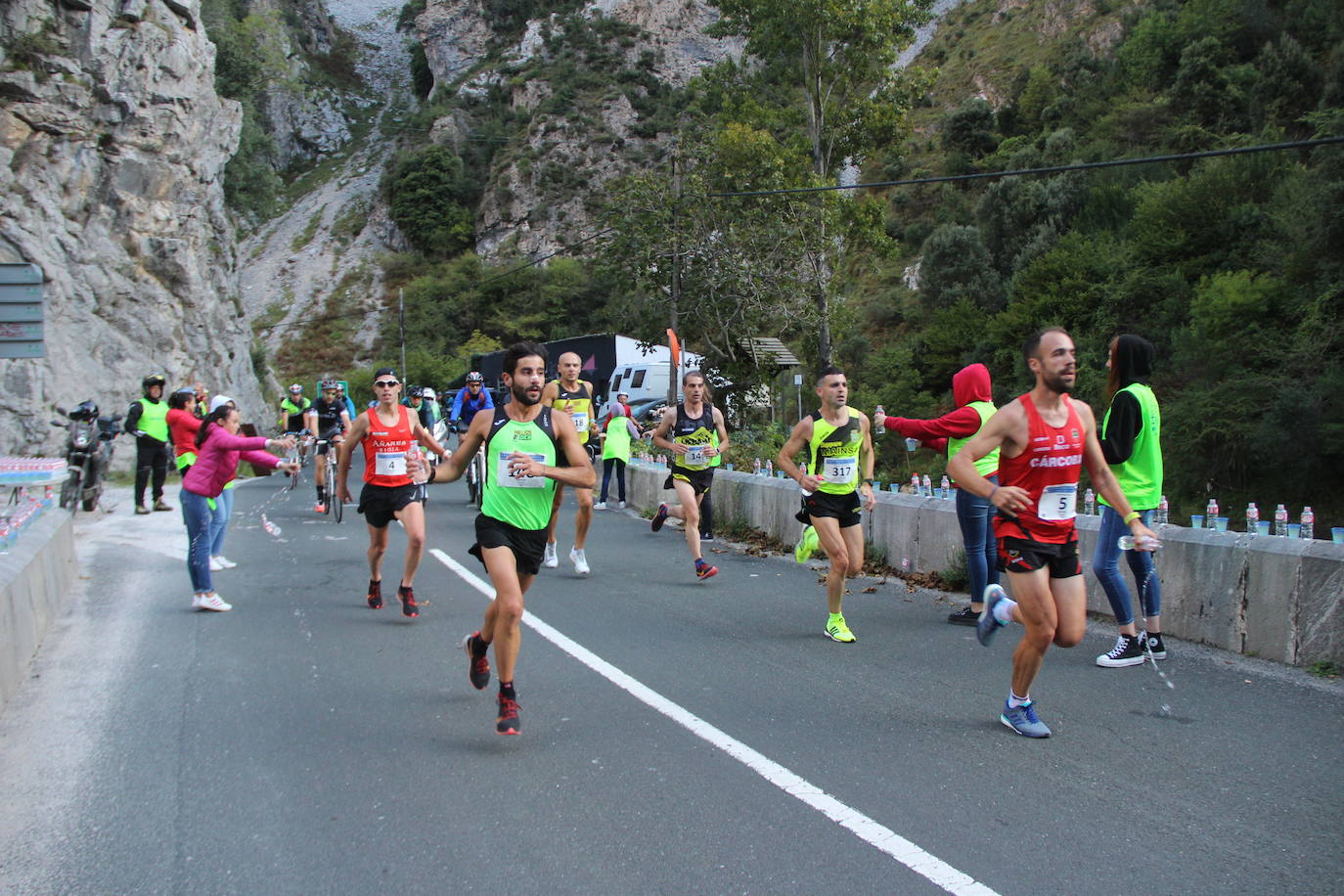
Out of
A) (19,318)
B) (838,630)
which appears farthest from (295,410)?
(838,630)

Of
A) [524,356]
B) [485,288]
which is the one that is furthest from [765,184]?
[485,288]

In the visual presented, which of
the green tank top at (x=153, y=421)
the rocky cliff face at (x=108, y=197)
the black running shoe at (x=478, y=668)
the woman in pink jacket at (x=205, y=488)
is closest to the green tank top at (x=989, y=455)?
the black running shoe at (x=478, y=668)

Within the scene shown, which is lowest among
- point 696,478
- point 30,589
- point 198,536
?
point 30,589

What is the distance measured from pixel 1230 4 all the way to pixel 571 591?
46222mm

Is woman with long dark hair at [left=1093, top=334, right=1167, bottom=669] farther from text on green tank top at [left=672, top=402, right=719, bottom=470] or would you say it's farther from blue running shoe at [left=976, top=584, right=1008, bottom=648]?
text on green tank top at [left=672, top=402, right=719, bottom=470]

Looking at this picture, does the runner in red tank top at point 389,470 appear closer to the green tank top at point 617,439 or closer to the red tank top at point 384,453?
the red tank top at point 384,453

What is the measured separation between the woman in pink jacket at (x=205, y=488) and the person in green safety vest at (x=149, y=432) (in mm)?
7916

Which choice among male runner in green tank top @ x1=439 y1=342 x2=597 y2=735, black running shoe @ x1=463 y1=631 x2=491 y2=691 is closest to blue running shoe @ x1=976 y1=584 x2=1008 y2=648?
male runner in green tank top @ x1=439 y1=342 x2=597 y2=735

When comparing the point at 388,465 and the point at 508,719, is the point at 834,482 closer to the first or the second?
the point at 508,719

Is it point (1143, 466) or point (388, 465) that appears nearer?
point (1143, 466)

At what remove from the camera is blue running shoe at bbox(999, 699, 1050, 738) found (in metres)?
5.38

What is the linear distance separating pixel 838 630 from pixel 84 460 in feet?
43.2

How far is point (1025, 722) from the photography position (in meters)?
5.43

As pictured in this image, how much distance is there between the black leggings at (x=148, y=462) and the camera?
16469mm
